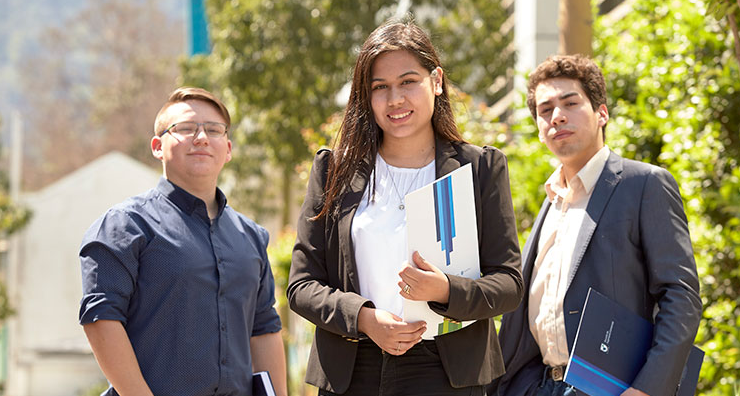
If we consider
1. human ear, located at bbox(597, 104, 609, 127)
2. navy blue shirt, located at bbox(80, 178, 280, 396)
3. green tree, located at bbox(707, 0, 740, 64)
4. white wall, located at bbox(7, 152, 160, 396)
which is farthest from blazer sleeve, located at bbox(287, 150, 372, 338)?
white wall, located at bbox(7, 152, 160, 396)

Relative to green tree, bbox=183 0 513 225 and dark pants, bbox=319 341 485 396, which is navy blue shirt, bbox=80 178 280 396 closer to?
dark pants, bbox=319 341 485 396

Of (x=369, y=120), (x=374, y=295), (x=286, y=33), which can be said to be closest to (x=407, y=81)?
(x=369, y=120)

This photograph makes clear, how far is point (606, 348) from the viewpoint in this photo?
2.98 m

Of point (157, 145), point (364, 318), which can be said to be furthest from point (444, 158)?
point (157, 145)

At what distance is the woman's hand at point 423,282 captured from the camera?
251 cm

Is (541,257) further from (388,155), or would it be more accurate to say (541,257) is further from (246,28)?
(246,28)

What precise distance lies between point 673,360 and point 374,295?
3.34 feet

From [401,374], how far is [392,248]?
14.5 inches

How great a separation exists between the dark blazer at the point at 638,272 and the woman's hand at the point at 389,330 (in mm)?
821

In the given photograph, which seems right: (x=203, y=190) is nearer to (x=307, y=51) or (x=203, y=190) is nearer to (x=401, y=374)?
(x=401, y=374)

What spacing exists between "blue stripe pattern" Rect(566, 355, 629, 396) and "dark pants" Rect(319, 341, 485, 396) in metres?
0.39

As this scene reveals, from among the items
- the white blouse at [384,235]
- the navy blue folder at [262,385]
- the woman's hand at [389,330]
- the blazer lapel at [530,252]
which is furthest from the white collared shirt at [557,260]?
the navy blue folder at [262,385]

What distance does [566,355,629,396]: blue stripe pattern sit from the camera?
2924mm

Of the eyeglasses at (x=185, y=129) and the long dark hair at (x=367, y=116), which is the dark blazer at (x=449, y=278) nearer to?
the long dark hair at (x=367, y=116)
